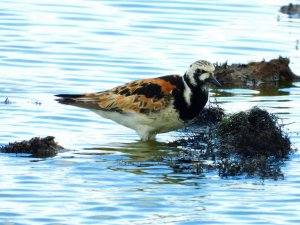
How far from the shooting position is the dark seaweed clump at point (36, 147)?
14227 millimetres

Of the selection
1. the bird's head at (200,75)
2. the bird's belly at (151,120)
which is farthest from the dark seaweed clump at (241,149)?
the bird's head at (200,75)

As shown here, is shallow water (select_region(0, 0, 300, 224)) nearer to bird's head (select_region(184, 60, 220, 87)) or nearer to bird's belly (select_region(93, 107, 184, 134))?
bird's belly (select_region(93, 107, 184, 134))

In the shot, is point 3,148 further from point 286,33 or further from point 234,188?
point 286,33

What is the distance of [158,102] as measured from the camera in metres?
15.1

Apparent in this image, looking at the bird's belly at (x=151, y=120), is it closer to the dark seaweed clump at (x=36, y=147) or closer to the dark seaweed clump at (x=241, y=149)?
the dark seaweed clump at (x=241, y=149)

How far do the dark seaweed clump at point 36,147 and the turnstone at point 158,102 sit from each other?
4.53 feet

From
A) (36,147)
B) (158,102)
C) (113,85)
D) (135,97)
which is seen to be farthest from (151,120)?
(113,85)

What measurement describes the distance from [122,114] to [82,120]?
1.21 metres

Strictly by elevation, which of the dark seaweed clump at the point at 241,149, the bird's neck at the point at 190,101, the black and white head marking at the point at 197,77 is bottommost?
the dark seaweed clump at the point at 241,149

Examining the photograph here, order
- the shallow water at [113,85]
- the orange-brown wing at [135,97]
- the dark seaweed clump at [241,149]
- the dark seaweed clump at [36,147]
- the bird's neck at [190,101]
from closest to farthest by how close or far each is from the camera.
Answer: the shallow water at [113,85], the dark seaweed clump at [241,149], the dark seaweed clump at [36,147], the bird's neck at [190,101], the orange-brown wing at [135,97]

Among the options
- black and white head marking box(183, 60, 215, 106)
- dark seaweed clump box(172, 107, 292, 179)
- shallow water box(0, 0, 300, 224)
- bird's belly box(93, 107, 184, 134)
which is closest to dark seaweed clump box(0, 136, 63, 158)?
shallow water box(0, 0, 300, 224)

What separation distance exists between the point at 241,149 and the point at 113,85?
4544 mm

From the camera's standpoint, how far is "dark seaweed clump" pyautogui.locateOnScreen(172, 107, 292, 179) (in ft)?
45.0

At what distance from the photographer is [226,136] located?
1502 cm
